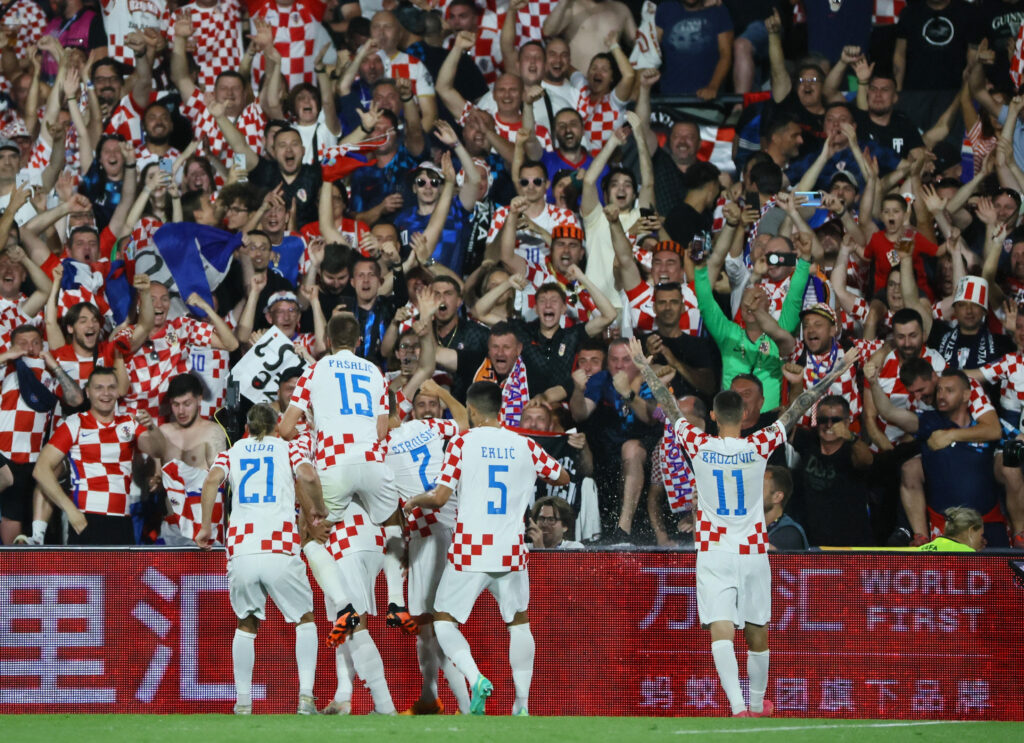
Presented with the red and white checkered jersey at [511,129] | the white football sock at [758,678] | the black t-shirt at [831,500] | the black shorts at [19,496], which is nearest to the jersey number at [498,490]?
the white football sock at [758,678]

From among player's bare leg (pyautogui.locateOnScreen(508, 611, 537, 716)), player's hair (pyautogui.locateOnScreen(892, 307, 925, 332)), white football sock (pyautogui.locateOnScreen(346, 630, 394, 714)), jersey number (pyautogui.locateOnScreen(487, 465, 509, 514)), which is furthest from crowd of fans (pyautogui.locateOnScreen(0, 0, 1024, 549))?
white football sock (pyautogui.locateOnScreen(346, 630, 394, 714))

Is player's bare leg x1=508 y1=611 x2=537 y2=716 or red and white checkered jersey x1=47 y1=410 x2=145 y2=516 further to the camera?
red and white checkered jersey x1=47 y1=410 x2=145 y2=516

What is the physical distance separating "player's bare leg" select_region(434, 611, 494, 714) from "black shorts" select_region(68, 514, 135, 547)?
3278mm

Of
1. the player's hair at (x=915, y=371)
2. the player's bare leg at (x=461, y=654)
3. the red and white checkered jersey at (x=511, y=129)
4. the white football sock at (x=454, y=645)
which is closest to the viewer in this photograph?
the player's bare leg at (x=461, y=654)

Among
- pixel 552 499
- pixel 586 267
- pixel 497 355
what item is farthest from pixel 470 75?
pixel 552 499

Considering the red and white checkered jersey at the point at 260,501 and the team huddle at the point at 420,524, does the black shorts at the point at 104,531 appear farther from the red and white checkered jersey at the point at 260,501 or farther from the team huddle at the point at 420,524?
the red and white checkered jersey at the point at 260,501

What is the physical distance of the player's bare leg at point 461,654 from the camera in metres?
8.98

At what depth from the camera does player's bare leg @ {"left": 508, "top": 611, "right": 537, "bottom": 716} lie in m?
9.32

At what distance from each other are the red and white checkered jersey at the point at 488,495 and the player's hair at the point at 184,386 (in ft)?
10.6

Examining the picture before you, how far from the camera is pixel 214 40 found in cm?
1582

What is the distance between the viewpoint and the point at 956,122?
49.2ft

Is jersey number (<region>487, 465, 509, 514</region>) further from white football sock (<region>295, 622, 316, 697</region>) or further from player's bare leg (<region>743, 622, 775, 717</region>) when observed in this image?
player's bare leg (<region>743, 622, 775, 717</region>)

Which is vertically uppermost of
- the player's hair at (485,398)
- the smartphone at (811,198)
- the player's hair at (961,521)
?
the smartphone at (811,198)

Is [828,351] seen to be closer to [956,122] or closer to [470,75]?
[956,122]
